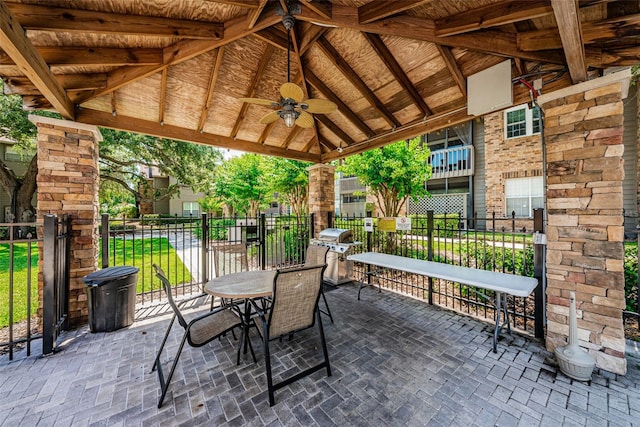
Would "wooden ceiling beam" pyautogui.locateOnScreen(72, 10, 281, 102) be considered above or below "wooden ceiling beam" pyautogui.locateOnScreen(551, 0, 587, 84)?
above

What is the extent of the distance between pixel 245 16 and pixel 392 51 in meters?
1.89

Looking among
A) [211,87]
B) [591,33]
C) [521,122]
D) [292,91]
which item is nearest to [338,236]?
[292,91]

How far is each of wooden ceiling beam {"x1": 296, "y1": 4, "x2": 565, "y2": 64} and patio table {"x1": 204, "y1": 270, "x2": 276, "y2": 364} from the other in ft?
9.06

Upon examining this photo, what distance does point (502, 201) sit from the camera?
33.2 ft

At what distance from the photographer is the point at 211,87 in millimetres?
3721

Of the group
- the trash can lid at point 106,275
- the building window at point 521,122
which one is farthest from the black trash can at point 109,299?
the building window at point 521,122

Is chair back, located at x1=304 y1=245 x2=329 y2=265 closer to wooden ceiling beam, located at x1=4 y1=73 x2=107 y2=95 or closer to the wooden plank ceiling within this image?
Result: the wooden plank ceiling

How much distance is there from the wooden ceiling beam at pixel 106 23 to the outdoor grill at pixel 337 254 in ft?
12.7

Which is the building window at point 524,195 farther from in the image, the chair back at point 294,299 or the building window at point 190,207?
the building window at point 190,207

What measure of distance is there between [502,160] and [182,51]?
11.9 meters

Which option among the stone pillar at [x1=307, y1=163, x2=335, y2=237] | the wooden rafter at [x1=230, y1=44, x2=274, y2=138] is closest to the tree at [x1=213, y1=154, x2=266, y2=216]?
the stone pillar at [x1=307, y1=163, x2=335, y2=237]

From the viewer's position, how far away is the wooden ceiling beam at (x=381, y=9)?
225 centimetres

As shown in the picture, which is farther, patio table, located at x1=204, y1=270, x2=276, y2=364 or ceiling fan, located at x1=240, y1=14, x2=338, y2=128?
ceiling fan, located at x1=240, y1=14, x2=338, y2=128

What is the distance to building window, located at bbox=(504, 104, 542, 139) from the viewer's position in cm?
957
